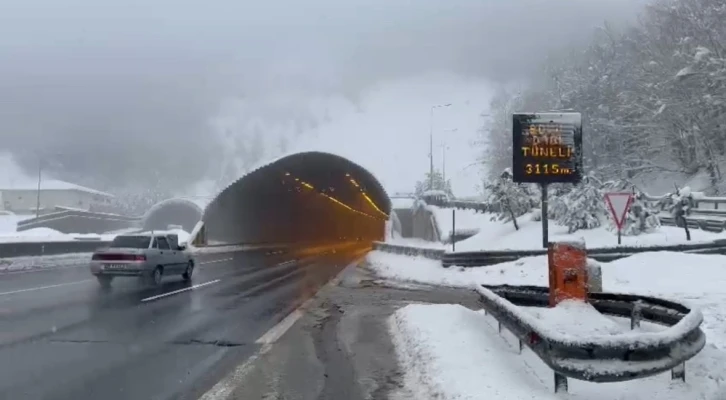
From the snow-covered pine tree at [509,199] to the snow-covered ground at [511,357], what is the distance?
1918 centimetres

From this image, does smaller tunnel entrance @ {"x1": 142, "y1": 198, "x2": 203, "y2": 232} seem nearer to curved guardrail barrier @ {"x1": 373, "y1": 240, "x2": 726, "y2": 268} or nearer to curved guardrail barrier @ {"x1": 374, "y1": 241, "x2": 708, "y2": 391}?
curved guardrail barrier @ {"x1": 373, "y1": 240, "x2": 726, "y2": 268}

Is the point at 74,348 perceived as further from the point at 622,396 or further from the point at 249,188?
the point at 249,188

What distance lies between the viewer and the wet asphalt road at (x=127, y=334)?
26.4 feet

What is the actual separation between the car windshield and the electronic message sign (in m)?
13.0

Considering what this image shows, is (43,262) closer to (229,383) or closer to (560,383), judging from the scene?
(229,383)

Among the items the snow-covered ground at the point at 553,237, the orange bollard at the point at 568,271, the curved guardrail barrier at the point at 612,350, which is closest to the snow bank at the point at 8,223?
the snow-covered ground at the point at 553,237

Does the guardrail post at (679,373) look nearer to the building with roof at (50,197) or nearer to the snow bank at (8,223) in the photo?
the snow bank at (8,223)

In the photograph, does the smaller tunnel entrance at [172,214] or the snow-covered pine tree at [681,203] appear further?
the smaller tunnel entrance at [172,214]

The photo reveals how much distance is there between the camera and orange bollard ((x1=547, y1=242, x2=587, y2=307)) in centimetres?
962

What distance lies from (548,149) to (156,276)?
14.3 meters

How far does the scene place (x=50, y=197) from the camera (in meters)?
127

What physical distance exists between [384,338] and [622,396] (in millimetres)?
4902

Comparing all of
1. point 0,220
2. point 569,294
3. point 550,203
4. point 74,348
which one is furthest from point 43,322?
point 0,220

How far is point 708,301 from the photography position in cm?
1389
